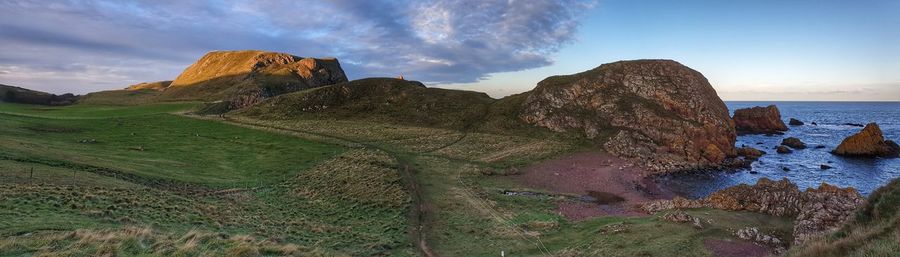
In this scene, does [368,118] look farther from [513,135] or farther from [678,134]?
[678,134]

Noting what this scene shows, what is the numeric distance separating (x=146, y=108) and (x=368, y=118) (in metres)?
58.3

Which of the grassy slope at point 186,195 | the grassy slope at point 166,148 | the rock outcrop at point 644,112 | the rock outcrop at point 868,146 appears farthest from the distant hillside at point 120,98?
the rock outcrop at point 868,146

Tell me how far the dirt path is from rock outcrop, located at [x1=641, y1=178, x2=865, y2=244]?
4.94m

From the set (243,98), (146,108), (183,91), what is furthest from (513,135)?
(183,91)

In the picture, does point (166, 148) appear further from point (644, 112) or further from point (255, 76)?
point (255, 76)

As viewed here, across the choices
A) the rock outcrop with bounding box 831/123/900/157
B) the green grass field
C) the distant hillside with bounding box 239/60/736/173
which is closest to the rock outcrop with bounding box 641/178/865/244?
the green grass field

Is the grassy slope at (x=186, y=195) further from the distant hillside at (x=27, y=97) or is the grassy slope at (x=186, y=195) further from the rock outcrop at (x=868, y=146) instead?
the rock outcrop at (x=868, y=146)

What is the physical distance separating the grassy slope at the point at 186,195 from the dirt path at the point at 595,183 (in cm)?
1646

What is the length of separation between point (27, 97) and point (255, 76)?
58.7 metres

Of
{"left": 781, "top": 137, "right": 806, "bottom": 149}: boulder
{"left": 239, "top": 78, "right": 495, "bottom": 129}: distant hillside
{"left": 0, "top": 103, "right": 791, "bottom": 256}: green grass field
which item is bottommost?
{"left": 781, "top": 137, "right": 806, "bottom": 149}: boulder

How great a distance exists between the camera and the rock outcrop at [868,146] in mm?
77312

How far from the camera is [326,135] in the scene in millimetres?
79125

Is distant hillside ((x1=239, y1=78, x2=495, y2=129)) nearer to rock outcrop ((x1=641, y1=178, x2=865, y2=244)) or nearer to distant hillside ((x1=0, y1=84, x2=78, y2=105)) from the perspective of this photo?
rock outcrop ((x1=641, y1=178, x2=865, y2=244))

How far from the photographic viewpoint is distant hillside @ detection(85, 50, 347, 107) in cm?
13512
